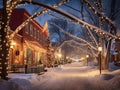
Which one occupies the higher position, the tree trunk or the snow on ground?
the tree trunk

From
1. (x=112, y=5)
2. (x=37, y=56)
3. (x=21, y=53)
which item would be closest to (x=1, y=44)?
(x=112, y=5)

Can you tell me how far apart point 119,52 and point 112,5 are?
937 inches

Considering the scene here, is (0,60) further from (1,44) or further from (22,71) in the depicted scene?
(22,71)

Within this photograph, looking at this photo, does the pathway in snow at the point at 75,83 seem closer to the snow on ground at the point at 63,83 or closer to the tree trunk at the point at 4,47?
the snow on ground at the point at 63,83

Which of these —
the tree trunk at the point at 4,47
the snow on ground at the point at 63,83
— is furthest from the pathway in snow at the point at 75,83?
the tree trunk at the point at 4,47

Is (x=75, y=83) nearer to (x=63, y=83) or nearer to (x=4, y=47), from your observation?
(x=63, y=83)

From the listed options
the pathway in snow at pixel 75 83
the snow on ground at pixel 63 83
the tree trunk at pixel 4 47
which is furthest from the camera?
the tree trunk at pixel 4 47

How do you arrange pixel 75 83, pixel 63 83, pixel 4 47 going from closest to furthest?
pixel 4 47 < pixel 75 83 < pixel 63 83

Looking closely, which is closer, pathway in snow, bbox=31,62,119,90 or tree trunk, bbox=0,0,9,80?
pathway in snow, bbox=31,62,119,90

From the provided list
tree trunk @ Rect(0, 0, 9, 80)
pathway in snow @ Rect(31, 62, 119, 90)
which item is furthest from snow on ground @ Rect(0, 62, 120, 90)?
tree trunk @ Rect(0, 0, 9, 80)

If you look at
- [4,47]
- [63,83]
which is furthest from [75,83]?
[4,47]

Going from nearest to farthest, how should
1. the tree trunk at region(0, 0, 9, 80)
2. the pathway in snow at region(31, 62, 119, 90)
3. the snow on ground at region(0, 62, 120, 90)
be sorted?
the snow on ground at region(0, 62, 120, 90) → the pathway in snow at region(31, 62, 119, 90) → the tree trunk at region(0, 0, 9, 80)

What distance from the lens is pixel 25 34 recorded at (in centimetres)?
3759

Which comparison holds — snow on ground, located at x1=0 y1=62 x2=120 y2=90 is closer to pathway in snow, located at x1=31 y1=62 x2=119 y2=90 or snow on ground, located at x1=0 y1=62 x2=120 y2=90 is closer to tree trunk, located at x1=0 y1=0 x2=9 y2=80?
pathway in snow, located at x1=31 y1=62 x2=119 y2=90
